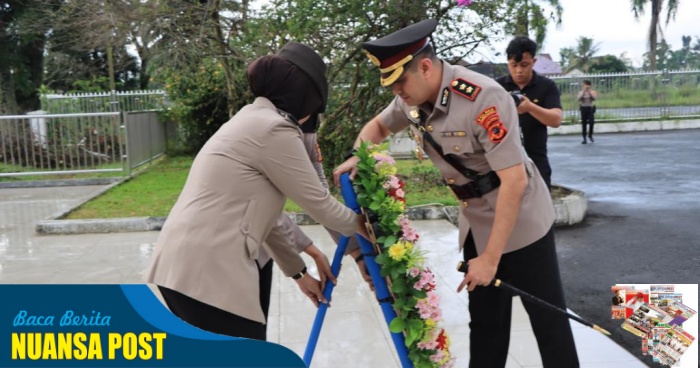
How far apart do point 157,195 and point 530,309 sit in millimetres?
7422

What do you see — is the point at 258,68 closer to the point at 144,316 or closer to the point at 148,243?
the point at 144,316

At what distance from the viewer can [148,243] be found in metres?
6.77

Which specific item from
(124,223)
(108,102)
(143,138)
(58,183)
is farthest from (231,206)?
(108,102)

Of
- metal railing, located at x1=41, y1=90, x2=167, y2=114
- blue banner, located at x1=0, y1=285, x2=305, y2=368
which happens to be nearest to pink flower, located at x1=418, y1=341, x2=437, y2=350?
blue banner, located at x1=0, y1=285, x2=305, y2=368

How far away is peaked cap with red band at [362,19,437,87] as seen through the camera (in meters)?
2.45

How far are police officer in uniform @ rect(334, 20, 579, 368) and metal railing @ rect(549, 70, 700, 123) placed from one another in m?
20.0

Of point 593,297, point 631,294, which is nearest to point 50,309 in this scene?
point 631,294

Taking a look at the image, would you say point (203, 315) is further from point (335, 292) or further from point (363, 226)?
point (335, 292)

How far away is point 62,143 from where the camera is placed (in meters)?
11.7

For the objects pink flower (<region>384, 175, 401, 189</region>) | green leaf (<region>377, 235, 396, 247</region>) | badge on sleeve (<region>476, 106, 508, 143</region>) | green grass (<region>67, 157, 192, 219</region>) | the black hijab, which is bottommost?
green grass (<region>67, 157, 192, 219</region>)

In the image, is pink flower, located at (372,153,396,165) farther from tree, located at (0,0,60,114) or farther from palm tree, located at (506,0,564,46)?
tree, located at (0,0,60,114)

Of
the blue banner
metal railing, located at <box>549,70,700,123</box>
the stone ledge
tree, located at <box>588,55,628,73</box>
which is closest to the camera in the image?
the blue banner

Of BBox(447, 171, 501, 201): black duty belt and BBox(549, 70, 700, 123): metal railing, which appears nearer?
BBox(447, 171, 501, 201): black duty belt

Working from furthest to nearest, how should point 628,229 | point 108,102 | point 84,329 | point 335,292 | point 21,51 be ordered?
point 108,102 → point 21,51 → point 628,229 → point 335,292 → point 84,329
